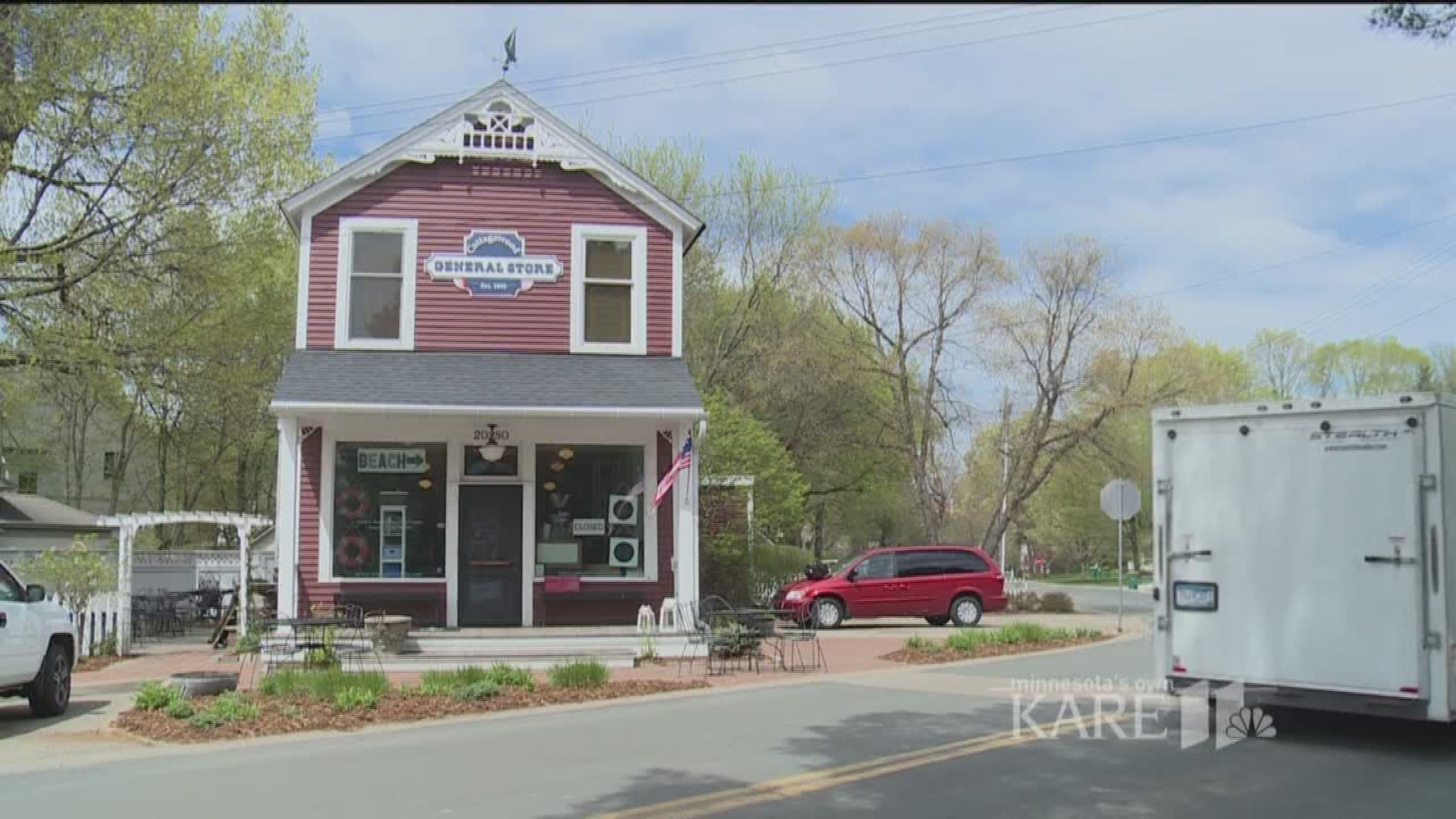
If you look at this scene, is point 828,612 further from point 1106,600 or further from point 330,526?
point 1106,600

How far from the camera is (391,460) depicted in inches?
704

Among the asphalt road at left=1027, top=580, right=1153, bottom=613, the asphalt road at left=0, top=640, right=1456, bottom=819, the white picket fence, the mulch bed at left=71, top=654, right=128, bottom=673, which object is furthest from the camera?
the asphalt road at left=1027, top=580, right=1153, bottom=613

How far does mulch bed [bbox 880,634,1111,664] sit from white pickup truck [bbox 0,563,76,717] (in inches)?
411

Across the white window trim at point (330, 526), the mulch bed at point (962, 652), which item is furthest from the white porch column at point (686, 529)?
the white window trim at point (330, 526)

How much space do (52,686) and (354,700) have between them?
10.7ft

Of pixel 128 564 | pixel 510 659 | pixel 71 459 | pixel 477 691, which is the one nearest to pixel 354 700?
pixel 477 691

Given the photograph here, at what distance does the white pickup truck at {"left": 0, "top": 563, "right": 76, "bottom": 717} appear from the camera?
11.4m

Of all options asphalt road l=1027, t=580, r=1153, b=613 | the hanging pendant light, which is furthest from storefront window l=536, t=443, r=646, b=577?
asphalt road l=1027, t=580, r=1153, b=613

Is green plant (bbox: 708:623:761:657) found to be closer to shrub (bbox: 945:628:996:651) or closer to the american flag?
the american flag

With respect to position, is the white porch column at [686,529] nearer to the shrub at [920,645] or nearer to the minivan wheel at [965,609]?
the shrub at [920,645]

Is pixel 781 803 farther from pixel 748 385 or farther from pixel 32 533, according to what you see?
pixel 748 385

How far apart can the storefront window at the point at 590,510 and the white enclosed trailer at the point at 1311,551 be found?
30.6ft

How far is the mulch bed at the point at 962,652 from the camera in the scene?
17.2 metres

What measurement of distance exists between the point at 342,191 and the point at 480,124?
7.81 ft
